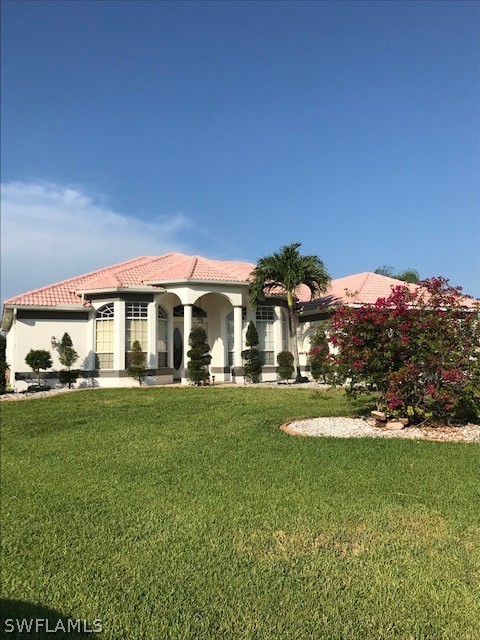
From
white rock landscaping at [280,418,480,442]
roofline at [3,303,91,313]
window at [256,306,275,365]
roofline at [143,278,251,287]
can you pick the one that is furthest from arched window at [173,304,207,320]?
white rock landscaping at [280,418,480,442]

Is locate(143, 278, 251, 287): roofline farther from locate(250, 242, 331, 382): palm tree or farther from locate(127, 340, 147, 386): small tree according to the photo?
locate(127, 340, 147, 386): small tree

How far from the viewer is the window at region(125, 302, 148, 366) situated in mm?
21328

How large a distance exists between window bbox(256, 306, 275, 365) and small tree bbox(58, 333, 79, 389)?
875 cm

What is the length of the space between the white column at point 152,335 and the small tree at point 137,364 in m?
0.49

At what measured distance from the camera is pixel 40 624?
10.8 ft

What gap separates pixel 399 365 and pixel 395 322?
0.94 meters

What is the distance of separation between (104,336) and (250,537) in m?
18.3

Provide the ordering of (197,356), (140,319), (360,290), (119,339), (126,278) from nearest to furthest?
(197,356), (119,339), (140,319), (126,278), (360,290)

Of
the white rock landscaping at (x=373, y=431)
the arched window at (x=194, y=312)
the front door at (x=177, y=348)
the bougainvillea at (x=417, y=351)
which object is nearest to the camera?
the white rock landscaping at (x=373, y=431)

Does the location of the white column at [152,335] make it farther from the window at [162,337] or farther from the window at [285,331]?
the window at [285,331]

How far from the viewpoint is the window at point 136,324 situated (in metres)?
21.3

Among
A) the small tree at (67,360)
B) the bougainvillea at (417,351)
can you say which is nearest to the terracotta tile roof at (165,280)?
the small tree at (67,360)

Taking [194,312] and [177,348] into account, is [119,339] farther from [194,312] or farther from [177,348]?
[194,312]

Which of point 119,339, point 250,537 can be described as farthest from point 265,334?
point 250,537
